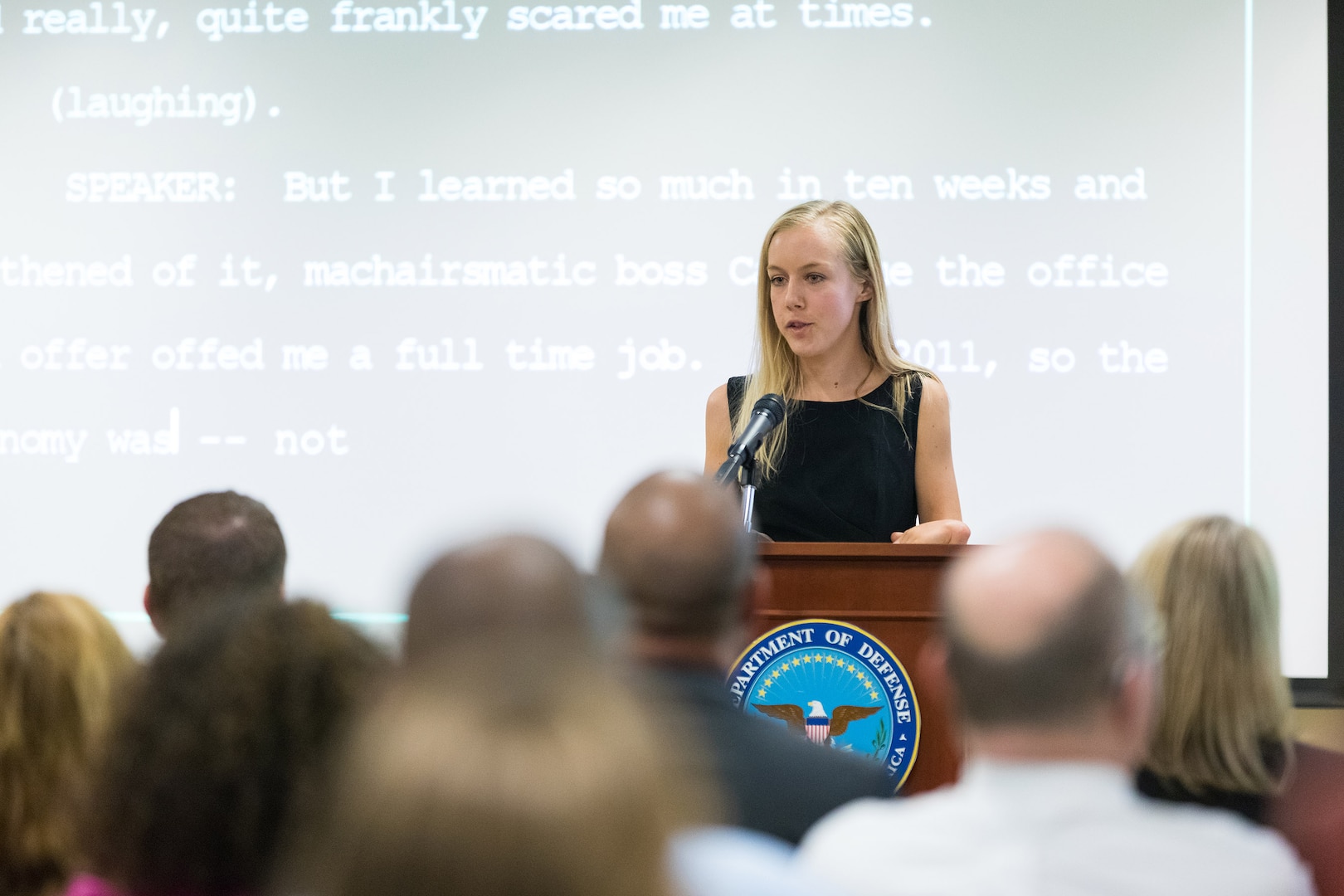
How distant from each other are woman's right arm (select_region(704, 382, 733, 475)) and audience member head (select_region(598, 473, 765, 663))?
1505mm

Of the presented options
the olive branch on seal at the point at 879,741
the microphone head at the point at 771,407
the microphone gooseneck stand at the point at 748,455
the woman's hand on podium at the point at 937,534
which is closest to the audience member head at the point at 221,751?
the microphone gooseneck stand at the point at 748,455

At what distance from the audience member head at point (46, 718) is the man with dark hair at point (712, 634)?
57cm

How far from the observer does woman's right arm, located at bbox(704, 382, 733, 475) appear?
10.5 feet

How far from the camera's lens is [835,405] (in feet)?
10.5

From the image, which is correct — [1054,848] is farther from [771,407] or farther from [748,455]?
[771,407]

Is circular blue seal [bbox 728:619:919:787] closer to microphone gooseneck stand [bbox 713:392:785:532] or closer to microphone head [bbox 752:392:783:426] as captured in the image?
microphone gooseneck stand [bbox 713:392:785:532]

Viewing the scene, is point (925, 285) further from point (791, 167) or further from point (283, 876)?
point (283, 876)

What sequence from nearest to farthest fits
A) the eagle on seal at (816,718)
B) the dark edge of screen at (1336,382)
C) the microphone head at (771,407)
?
the eagle on seal at (816,718), the microphone head at (771,407), the dark edge of screen at (1336,382)

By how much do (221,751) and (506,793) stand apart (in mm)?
522

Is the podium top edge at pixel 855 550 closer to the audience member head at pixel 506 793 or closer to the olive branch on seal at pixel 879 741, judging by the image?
the olive branch on seal at pixel 879 741

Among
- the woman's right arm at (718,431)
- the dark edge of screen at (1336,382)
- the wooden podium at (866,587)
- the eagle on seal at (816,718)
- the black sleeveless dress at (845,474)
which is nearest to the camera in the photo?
the eagle on seal at (816,718)

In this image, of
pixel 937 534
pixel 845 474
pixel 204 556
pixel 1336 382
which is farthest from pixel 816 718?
pixel 1336 382

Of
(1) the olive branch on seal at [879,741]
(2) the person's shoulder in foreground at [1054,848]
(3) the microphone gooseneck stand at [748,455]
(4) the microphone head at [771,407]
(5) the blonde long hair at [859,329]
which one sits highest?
(5) the blonde long hair at [859,329]

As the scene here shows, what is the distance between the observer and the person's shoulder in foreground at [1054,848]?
3.90 ft
